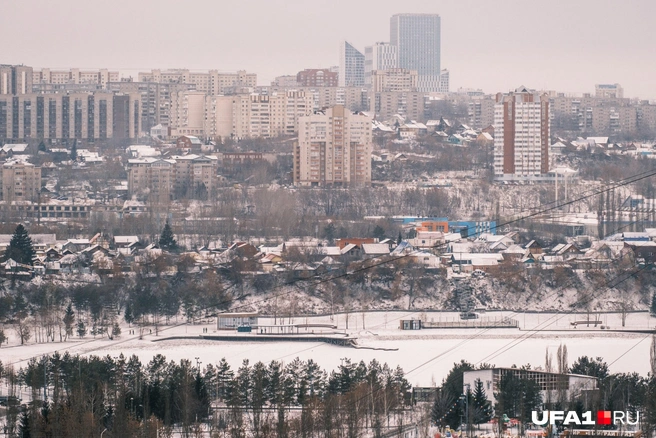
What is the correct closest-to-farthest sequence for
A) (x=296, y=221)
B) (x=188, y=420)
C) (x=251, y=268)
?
(x=188, y=420)
(x=251, y=268)
(x=296, y=221)

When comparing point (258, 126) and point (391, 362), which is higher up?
point (258, 126)

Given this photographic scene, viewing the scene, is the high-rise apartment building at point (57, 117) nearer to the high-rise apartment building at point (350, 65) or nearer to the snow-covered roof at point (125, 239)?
the snow-covered roof at point (125, 239)

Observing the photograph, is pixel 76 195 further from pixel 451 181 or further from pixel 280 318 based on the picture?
pixel 280 318

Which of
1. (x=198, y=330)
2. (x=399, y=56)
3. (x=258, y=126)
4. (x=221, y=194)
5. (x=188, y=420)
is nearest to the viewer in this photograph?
(x=188, y=420)

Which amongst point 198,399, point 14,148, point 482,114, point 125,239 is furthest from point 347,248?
point 482,114

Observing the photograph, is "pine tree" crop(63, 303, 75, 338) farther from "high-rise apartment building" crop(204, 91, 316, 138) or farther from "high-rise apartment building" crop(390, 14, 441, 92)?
"high-rise apartment building" crop(390, 14, 441, 92)

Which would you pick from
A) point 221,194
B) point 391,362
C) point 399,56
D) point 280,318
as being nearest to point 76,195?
point 221,194

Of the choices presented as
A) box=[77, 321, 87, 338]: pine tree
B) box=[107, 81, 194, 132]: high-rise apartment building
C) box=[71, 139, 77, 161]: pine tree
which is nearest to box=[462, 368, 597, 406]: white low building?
box=[77, 321, 87, 338]: pine tree
